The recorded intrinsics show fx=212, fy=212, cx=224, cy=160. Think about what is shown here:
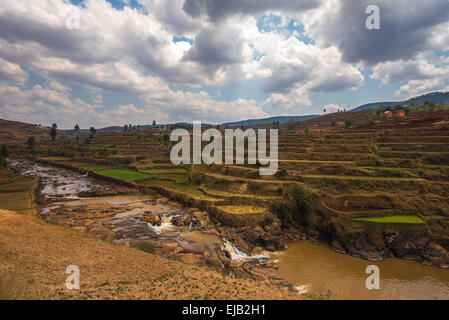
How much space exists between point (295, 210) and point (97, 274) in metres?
20.7

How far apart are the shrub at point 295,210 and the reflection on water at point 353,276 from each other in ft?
14.5

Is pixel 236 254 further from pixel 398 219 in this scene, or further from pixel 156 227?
pixel 398 219

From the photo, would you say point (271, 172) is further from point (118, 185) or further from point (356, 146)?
point (118, 185)

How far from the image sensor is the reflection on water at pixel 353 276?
15633 mm

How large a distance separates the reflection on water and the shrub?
4.41 metres

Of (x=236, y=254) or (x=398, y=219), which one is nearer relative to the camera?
(x=236, y=254)

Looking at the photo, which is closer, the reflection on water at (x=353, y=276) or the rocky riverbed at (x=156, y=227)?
the reflection on water at (x=353, y=276)

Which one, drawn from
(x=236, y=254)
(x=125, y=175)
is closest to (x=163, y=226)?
(x=236, y=254)

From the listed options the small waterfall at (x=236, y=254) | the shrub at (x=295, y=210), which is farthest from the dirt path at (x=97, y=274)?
the shrub at (x=295, y=210)

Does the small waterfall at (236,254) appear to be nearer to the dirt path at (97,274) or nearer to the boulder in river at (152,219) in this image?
the dirt path at (97,274)

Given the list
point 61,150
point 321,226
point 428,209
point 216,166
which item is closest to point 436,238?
point 428,209

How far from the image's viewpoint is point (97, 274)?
12.9m
